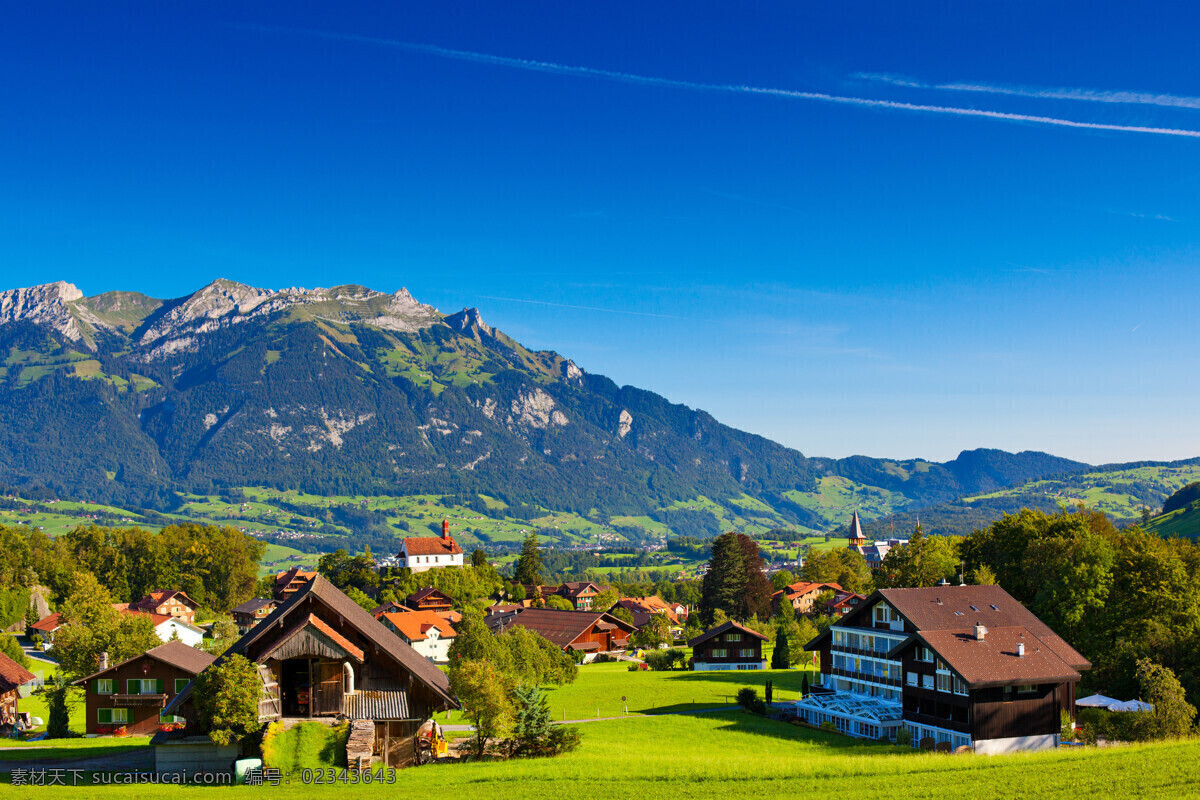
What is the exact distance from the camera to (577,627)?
111 m

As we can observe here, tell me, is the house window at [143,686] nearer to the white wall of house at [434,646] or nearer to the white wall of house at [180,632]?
the white wall of house at [180,632]

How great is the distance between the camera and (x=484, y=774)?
35938 millimetres

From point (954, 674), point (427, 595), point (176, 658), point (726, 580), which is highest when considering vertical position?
point (176, 658)

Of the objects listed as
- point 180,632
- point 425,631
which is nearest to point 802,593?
point 425,631

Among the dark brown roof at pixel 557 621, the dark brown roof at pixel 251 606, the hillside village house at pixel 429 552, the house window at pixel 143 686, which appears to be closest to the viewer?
the house window at pixel 143 686

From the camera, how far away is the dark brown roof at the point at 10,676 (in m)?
59.4

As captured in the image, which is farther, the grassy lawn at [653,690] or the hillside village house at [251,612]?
the hillside village house at [251,612]

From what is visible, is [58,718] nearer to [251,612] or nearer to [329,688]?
[329,688]

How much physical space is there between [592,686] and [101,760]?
151 ft

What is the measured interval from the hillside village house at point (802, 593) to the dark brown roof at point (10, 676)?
10698 centimetres

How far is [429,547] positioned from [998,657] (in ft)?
512

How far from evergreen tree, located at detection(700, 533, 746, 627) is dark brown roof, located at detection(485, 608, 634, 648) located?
643 inches

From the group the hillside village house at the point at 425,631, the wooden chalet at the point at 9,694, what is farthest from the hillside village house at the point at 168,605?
the wooden chalet at the point at 9,694

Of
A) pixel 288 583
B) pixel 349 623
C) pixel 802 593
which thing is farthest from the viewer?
pixel 802 593
